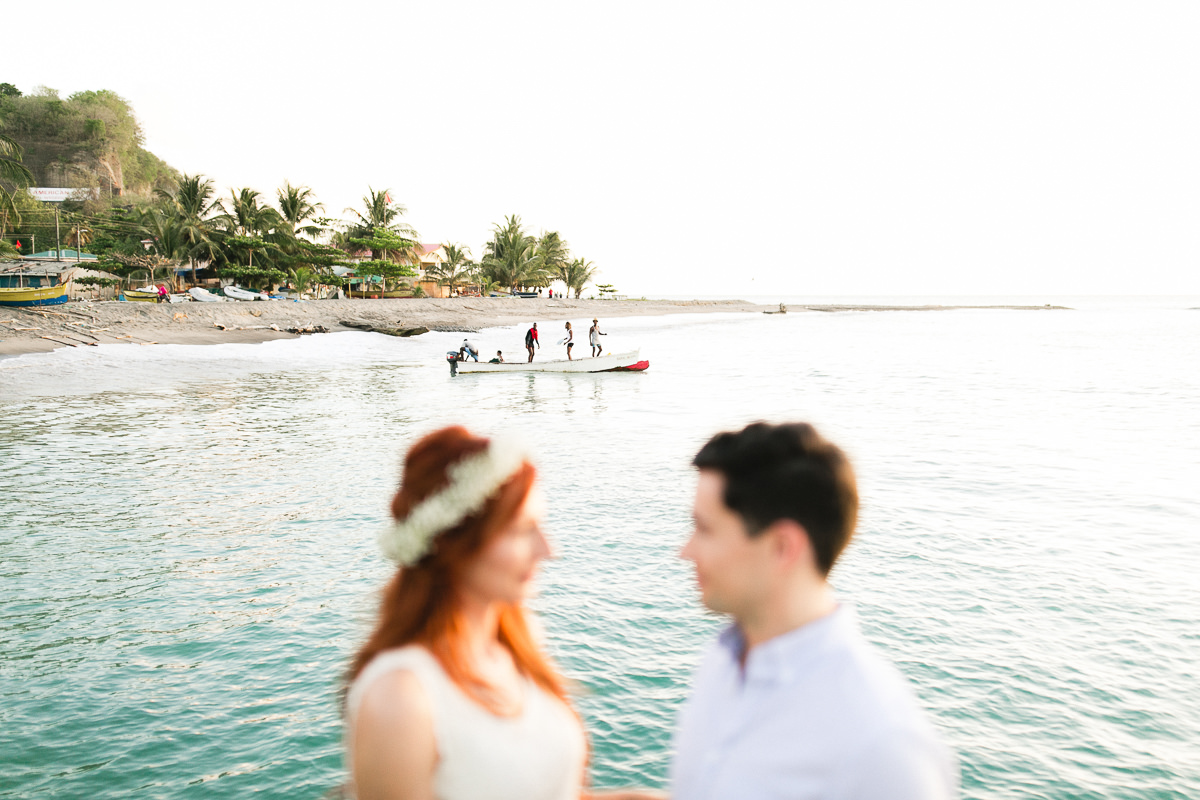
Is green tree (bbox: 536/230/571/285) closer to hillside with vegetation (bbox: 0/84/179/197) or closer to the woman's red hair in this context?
hillside with vegetation (bbox: 0/84/179/197)

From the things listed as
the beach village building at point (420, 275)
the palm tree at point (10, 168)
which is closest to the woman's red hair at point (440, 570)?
the palm tree at point (10, 168)

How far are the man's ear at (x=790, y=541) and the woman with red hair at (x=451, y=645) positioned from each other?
57 cm

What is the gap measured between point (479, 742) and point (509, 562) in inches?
15.1

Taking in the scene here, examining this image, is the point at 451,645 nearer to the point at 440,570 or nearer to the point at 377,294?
the point at 440,570

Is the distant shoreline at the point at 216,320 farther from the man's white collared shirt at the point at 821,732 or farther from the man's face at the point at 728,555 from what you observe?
the man's white collared shirt at the point at 821,732

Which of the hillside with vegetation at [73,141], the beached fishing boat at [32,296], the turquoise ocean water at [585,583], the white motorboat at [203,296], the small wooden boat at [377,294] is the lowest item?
the turquoise ocean water at [585,583]

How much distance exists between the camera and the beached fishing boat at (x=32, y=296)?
33594mm

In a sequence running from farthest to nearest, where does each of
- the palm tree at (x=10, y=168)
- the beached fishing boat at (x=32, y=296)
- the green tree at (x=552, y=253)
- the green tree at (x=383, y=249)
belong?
1. the green tree at (x=552, y=253)
2. the green tree at (x=383, y=249)
3. the beached fishing boat at (x=32, y=296)
4. the palm tree at (x=10, y=168)

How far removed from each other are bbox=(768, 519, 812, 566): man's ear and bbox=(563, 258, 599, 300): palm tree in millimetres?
97819

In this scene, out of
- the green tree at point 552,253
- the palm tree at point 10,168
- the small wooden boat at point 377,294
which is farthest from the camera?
the green tree at point 552,253

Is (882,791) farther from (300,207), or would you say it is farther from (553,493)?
(300,207)

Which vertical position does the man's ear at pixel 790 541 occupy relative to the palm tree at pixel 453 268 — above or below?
below

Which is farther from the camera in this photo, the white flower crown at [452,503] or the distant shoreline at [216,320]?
the distant shoreline at [216,320]

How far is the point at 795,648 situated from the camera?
1357mm
